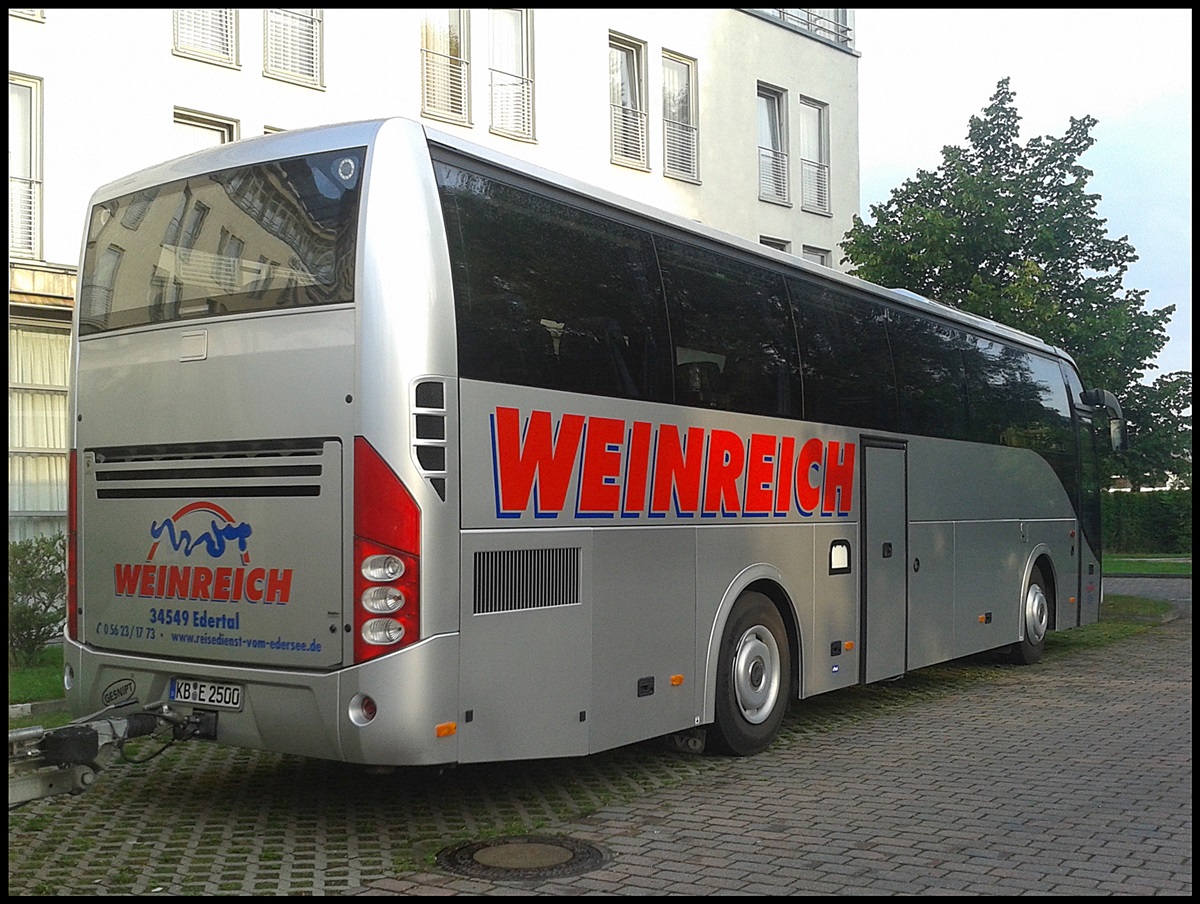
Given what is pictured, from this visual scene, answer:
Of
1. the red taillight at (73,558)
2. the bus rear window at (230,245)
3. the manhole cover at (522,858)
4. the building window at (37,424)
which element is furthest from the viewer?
the building window at (37,424)

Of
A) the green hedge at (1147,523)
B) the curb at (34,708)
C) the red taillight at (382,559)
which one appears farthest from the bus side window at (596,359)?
the green hedge at (1147,523)

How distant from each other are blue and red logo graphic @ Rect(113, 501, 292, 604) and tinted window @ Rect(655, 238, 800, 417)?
2.92m

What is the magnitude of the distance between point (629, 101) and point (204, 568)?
1943cm

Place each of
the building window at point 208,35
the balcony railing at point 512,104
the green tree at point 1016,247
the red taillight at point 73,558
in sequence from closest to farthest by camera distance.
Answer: the red taillight at point 73,558, the building window at point 208,35, the green tree at point 1016,247, the balcony railing at point 512,104

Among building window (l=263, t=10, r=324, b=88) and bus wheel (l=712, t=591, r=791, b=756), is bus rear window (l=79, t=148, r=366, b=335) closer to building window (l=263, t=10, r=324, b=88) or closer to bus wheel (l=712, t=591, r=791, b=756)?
bus wheel (l=712, t=591, r=791, b=756)

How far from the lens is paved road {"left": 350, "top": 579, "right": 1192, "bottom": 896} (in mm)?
6051

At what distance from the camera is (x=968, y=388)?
1298cm

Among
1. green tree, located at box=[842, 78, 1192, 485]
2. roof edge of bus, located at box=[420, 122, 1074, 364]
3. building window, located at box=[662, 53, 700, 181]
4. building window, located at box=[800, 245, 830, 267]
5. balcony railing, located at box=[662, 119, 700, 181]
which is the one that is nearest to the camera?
roof edge of bus, located at box=[420, 122, 1074, 364]

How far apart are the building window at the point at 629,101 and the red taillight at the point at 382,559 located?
18752 mm

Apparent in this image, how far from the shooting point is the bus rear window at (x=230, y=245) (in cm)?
670

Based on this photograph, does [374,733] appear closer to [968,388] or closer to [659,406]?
[659,406]

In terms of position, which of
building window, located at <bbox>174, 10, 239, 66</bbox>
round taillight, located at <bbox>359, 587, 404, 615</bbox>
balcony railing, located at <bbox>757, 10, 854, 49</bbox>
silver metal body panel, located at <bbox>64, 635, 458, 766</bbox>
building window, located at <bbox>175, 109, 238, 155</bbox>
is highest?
balcony railing, located at <bbox>757, 10, 854, 49</bbox>

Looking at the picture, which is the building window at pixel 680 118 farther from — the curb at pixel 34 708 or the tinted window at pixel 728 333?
the curb at pixel 34 708

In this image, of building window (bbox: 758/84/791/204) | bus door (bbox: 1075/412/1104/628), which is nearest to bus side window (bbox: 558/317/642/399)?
bus door (bbox: 1075/412/1104/628)
